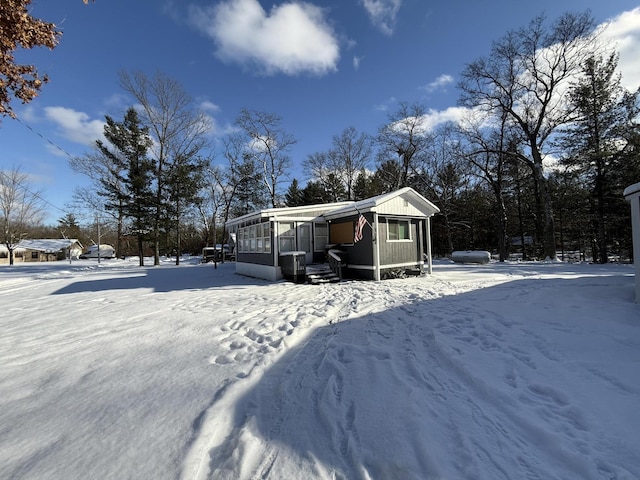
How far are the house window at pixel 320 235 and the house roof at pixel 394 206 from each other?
0.54 metres

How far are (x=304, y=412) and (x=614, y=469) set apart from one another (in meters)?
2.11

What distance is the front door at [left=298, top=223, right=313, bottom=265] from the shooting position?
39.7ft

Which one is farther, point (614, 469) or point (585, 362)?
point (585, 362)

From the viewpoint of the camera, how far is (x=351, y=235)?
11.4m

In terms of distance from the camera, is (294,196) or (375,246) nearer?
(375,246)

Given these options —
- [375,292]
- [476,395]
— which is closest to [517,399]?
[476,395]

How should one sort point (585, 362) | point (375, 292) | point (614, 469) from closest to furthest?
point (614, 469) → point (585, 362) → point (375, 292)

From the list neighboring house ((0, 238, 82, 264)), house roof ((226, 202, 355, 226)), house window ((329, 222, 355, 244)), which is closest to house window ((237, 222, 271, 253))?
house roof ((226, 202, 355, 226))

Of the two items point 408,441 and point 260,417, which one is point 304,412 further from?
point 408,441

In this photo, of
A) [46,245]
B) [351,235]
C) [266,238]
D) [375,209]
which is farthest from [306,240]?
[46,245]

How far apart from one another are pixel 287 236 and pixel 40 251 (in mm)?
48619

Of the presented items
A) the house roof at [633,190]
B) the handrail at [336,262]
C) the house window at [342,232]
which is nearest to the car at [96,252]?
the house window at [342,232]

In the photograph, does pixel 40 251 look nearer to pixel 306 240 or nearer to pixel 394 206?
pixel 306 240

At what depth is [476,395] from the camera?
8.77 ft
